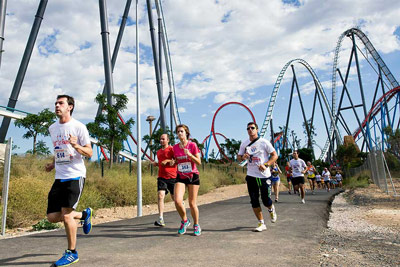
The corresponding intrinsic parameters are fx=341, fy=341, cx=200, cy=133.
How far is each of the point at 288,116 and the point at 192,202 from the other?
42.7 meters

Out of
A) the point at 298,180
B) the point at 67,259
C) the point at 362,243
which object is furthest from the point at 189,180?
the point at 298,180

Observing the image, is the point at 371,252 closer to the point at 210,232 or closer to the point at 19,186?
the point at 210,232

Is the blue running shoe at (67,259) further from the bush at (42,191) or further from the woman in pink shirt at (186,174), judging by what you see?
the bush at (42,191)

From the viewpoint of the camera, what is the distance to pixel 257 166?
5.92 meters

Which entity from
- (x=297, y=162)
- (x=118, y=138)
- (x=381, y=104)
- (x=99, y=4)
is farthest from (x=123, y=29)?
(x=381, y=104)

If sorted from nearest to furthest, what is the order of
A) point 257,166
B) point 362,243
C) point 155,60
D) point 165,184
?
point 362,243
point 257,166
point 165,184
point 155,60

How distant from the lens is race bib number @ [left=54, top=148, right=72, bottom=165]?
12.0ft

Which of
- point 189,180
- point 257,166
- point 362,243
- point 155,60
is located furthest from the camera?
point 155,60

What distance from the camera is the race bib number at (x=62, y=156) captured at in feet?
12.0

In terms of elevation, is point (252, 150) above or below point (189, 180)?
above

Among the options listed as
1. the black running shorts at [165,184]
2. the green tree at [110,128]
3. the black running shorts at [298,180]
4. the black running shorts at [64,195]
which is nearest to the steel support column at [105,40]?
the green tree at [110,128]

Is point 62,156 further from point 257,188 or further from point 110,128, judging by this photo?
point 110,128

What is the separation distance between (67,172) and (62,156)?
0.19 meters

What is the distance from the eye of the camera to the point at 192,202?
5.40 meters
